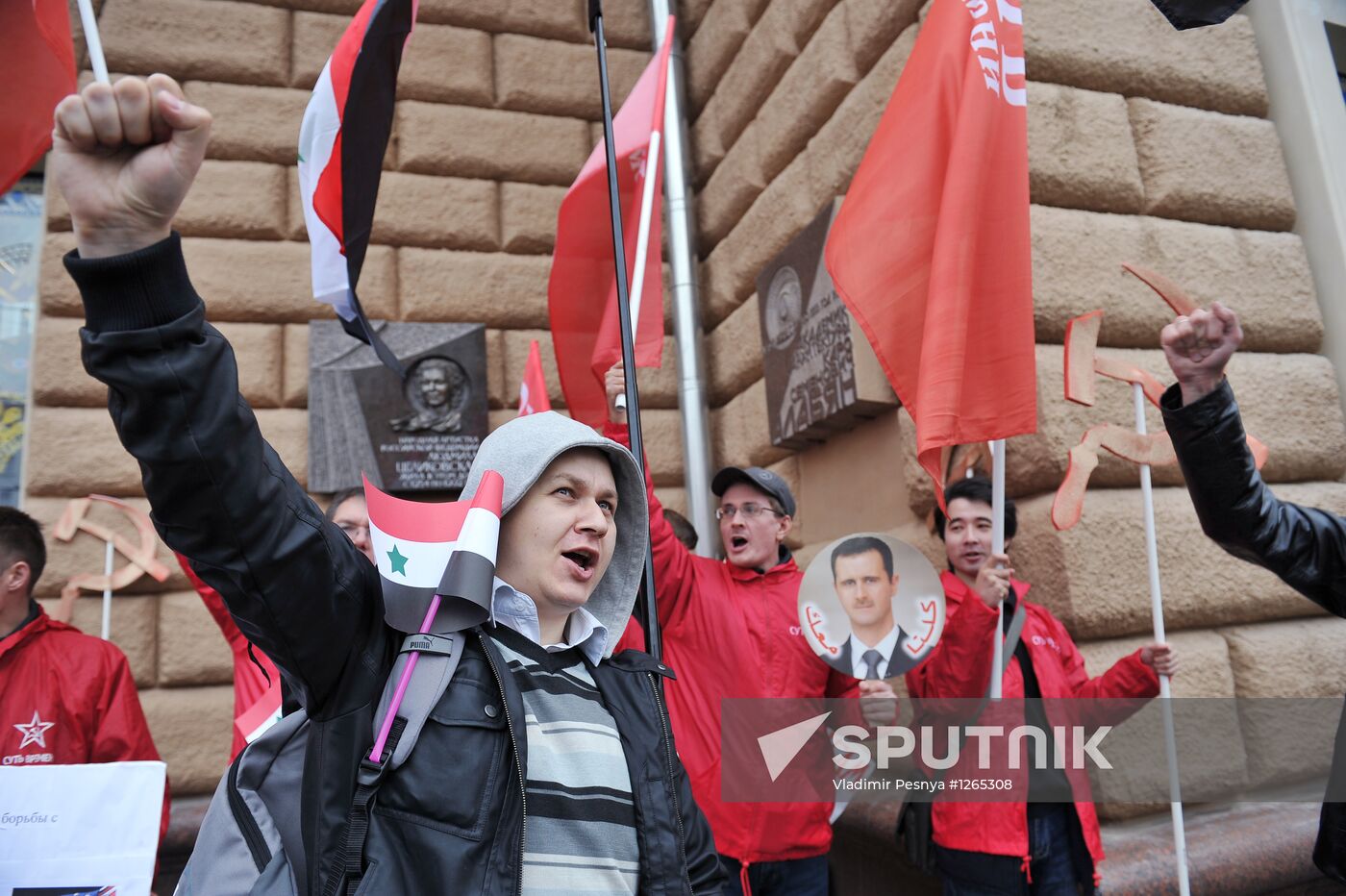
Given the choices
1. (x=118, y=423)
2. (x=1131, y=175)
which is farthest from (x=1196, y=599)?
(x=118, y=423)

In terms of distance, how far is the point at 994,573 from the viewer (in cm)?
216

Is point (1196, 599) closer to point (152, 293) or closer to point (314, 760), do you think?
point (314, 760)

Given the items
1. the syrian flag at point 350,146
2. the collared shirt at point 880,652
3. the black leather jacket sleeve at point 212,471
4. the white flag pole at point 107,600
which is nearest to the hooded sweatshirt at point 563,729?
the black leather jacket sleeve at point 212,471

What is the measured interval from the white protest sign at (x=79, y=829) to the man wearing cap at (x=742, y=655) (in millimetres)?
1299

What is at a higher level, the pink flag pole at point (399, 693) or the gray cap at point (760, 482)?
the gray cap at point (760, 482)

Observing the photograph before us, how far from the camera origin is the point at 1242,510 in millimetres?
1729

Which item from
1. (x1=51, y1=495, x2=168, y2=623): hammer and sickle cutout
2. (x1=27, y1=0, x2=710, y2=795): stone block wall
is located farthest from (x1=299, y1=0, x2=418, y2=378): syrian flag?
(x1=27, y1=0, x2=710, y2=795): stone block wall

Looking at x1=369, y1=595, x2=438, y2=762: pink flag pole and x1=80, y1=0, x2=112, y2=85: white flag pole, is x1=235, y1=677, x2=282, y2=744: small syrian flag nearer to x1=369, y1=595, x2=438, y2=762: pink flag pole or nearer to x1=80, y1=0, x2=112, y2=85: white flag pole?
x1=369, y1=595, x2=438, y2=762: pink flag pole

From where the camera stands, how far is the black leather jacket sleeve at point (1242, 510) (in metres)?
1.70

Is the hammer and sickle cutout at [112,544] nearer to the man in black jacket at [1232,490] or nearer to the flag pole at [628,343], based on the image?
the flag pole at [628,343]

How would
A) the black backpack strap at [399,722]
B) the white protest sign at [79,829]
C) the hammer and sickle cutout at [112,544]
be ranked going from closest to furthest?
1. the black backpack strap at [399,722]
2. the white protest sign at [79,829]
3. the hammer and sickle cutout at [112,544]

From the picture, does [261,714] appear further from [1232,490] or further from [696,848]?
[1232,490]

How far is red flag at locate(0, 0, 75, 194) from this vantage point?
2.18 metres

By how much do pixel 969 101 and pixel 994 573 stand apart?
1090mm
